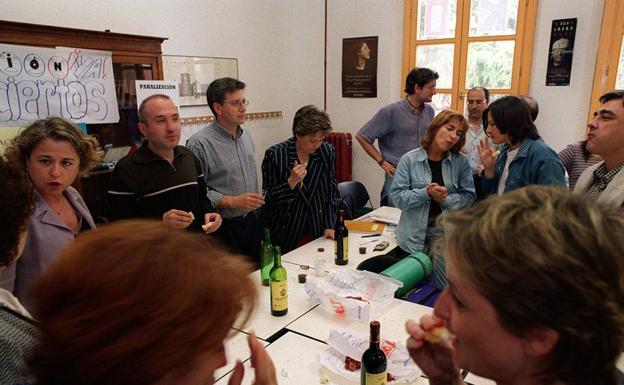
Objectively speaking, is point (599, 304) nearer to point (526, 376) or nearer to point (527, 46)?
point (526, 376)

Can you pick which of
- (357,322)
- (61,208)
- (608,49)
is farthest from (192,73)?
Result: (608,49)

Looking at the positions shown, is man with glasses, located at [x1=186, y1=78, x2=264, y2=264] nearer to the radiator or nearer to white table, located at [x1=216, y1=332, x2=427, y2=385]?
white table, located at [x1=216, y1=332, x2=427, y2=385]

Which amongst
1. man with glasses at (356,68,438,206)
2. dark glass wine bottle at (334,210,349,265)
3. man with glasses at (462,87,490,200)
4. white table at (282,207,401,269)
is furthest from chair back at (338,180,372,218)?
dark glass wine bottle at (334,210,349,265)

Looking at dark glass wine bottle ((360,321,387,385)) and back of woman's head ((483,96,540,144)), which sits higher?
back of woman's head ((483,96,540,144))

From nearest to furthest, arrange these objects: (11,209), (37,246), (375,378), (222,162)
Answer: (11,209) → (375,378) → (37,246) → (222,162)

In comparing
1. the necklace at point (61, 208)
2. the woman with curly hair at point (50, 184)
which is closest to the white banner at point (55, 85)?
the woman with curly hair at point (50, 184)

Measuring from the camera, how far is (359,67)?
544 centimetres

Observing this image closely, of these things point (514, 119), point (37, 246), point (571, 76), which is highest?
point (571, 76)

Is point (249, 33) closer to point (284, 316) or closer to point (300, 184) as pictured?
point (300, 184)

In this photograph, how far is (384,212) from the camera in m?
3.32

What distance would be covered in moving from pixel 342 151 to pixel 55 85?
11.3ft

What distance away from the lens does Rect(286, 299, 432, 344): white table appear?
169 cm

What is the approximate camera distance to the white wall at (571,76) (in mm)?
4176

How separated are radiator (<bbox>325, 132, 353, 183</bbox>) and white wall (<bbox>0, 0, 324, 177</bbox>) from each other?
0.54 meters
